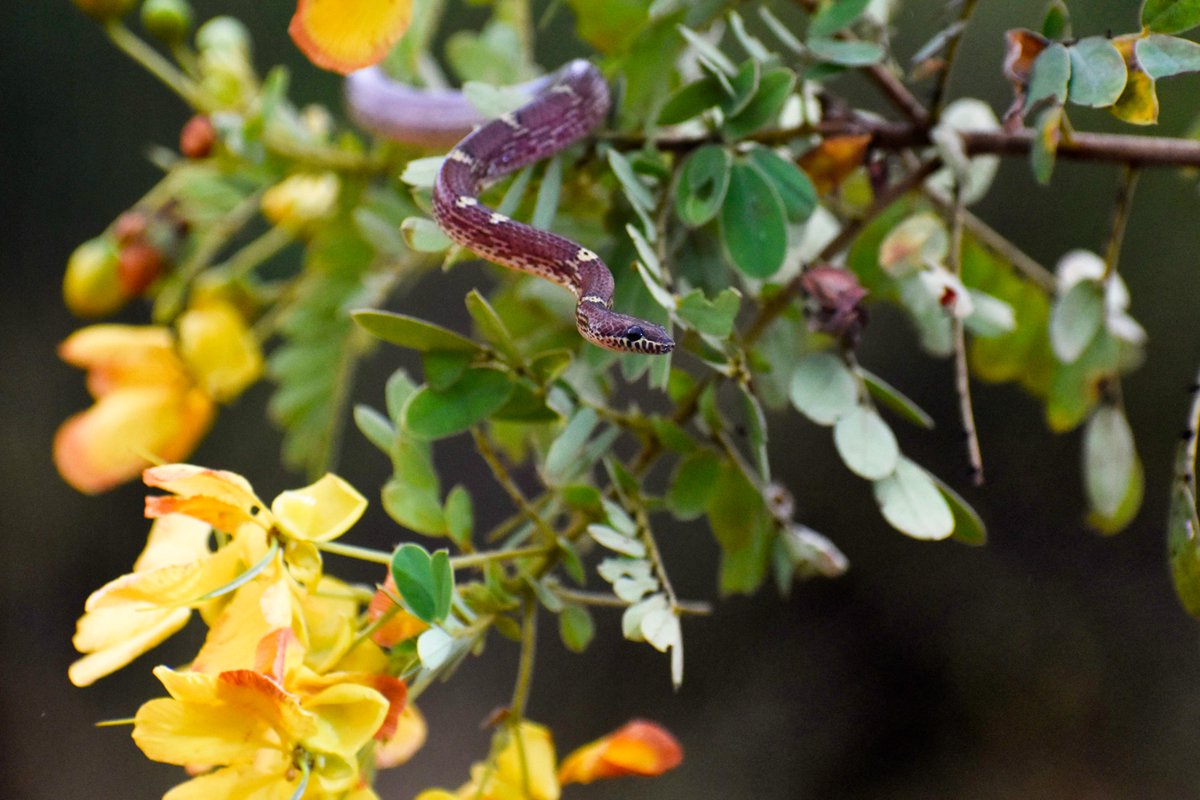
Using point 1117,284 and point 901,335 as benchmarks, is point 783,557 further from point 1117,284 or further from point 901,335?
point 901,335

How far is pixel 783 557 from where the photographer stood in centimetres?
47

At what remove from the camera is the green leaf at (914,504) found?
40 cm

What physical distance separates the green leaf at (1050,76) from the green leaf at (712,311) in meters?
0.14

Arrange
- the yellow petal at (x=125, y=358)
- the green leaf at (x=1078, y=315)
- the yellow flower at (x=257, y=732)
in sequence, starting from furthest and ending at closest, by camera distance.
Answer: the yellow petal at (x=125, y=358) < the green leaf at (x=1078, y=315) < the yellow flower at (x=257, y=732)

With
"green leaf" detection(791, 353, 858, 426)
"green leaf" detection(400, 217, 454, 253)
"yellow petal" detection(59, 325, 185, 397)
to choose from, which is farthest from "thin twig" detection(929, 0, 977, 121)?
"yellow petal" detection(59, 325, 185, 397)

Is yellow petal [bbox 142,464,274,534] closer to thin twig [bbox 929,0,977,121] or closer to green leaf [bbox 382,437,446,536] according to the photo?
green leaf [bbox 382,437,446,536]

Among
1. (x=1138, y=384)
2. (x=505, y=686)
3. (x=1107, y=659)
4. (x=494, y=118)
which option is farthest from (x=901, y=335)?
→ (x=494, y=118)

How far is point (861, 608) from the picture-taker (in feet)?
4.07

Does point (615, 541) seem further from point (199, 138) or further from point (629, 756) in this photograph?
point (199, 138)

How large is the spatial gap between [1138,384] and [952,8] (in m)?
0.84

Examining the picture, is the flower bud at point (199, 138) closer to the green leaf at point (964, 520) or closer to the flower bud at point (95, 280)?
the flower bud at point (95, 280)

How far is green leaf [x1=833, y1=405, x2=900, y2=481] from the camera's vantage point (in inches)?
16.6

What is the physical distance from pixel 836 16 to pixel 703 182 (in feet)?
0.30

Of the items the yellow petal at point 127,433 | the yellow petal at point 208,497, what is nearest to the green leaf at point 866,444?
the yellow petal at point 208,497
